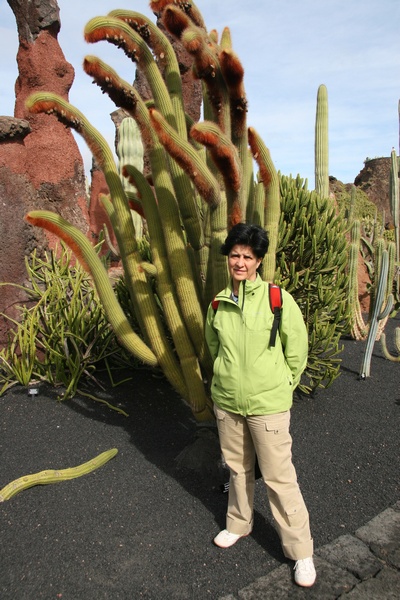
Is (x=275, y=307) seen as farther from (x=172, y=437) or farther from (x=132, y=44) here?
(x=132, y=44)

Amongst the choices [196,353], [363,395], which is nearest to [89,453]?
[196,353]

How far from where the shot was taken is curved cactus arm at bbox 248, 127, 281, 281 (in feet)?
10.4

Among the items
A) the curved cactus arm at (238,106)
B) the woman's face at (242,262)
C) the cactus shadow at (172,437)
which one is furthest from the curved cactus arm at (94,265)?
the woman's face at (242,262)

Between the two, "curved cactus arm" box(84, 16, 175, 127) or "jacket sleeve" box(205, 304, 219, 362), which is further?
"curved cactus arm" box(84, 16, 175, 127)

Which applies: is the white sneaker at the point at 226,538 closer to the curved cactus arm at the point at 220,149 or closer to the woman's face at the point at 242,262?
the woman's face at the point at 242,262

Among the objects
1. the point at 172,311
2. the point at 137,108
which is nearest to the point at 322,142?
the point at 137,108

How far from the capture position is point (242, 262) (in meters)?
→ 2.52

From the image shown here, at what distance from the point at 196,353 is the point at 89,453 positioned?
1.01 metres

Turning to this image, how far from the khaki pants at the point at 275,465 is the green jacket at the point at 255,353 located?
8 cm

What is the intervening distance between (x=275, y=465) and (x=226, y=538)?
1.63ft

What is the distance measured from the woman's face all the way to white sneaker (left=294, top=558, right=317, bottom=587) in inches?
52.9

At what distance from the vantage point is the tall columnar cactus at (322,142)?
8352mm

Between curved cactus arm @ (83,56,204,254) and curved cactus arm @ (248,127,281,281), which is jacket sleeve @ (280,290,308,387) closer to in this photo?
curved cactus arm @ (248,127,281,281)

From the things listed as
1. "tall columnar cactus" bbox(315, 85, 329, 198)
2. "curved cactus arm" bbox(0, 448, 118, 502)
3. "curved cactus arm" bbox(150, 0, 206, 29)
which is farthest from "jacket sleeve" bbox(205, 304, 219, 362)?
"tall columnar cactus" bbox(315, 85, 329, 198)
